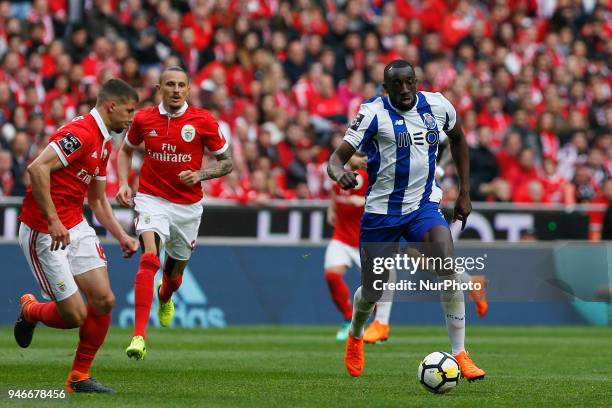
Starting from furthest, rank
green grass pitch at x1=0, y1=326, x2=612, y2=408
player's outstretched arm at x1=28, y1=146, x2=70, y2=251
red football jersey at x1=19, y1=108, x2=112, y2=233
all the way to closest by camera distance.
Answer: red football jersey at x1=19, y1=108, x2=112, y2=233 < green grass pitch at x1=0, y1=326, x2=612, y2=408 < player's outstretched arm at x1=28, y1=146, x2=70, y2=251

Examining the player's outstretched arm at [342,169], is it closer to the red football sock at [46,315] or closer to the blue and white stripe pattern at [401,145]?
the blue and white stripe pattern at [401,145]

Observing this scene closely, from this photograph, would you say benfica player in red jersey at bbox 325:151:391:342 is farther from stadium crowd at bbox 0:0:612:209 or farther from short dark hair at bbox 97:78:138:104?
short dark hair at bbox 97:78:138:104

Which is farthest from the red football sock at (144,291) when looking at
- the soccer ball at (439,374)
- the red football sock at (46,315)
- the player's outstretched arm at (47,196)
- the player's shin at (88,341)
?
the soccer ball at (439,374)

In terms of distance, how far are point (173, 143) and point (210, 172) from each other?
505mm

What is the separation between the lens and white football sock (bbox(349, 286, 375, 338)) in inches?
407

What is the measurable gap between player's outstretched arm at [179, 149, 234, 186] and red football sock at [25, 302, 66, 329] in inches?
85.9

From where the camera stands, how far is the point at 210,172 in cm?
1145

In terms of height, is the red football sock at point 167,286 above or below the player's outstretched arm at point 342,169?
below

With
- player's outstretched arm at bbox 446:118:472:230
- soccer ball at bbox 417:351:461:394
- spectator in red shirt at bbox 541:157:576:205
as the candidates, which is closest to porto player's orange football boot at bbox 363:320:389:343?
player's outstretched arm at bbox 446:118:472:230

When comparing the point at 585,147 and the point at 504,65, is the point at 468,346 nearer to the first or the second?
the point at 585,147

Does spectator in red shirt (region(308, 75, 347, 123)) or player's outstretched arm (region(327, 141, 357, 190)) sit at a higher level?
spectator in red shirt (region(308, 75, 347, 123))

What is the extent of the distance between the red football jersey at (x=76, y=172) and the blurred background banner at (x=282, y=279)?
841 centimetres

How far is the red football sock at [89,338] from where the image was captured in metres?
8.73

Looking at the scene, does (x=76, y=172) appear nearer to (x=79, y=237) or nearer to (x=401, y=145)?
(x=79, y=237)
